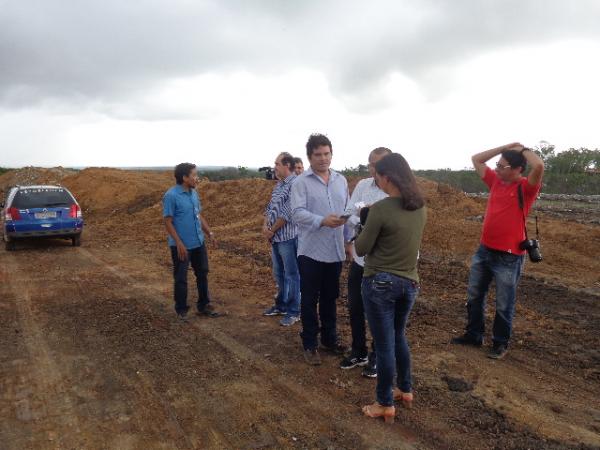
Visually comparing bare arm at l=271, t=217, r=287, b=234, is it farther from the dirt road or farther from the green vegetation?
the green vegetation

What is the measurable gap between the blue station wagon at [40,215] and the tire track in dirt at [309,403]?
708 cm

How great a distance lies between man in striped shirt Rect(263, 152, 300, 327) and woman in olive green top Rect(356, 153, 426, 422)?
7.04ft

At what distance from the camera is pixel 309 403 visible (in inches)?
144

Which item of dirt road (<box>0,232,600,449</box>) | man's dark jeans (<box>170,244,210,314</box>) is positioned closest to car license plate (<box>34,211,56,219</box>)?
dirt road (<box>0,232,600,449</box>)

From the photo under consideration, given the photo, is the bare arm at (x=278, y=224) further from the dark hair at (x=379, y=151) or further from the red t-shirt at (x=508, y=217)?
the red t-shirt at (x=508, y=217)

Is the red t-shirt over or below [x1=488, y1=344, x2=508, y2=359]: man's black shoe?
over

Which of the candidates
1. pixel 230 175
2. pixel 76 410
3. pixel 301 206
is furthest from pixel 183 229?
pixel 230 175

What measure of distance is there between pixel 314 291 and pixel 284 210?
4.29 ft

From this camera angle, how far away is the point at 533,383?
3969mm

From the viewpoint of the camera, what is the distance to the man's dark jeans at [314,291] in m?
4.21

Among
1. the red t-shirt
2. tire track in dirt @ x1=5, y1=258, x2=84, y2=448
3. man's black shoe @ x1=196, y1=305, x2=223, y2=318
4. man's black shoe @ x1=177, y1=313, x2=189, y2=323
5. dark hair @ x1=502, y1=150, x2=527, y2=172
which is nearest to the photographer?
tire track in dirt @ x1=5, y1=258, x2=84, y2=448

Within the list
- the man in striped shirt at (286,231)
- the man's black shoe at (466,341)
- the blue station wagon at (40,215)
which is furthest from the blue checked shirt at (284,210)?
the blue station wagon at (40,215)

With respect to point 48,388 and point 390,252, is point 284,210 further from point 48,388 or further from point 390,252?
point 48,388

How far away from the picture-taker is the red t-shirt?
14.1 feet
